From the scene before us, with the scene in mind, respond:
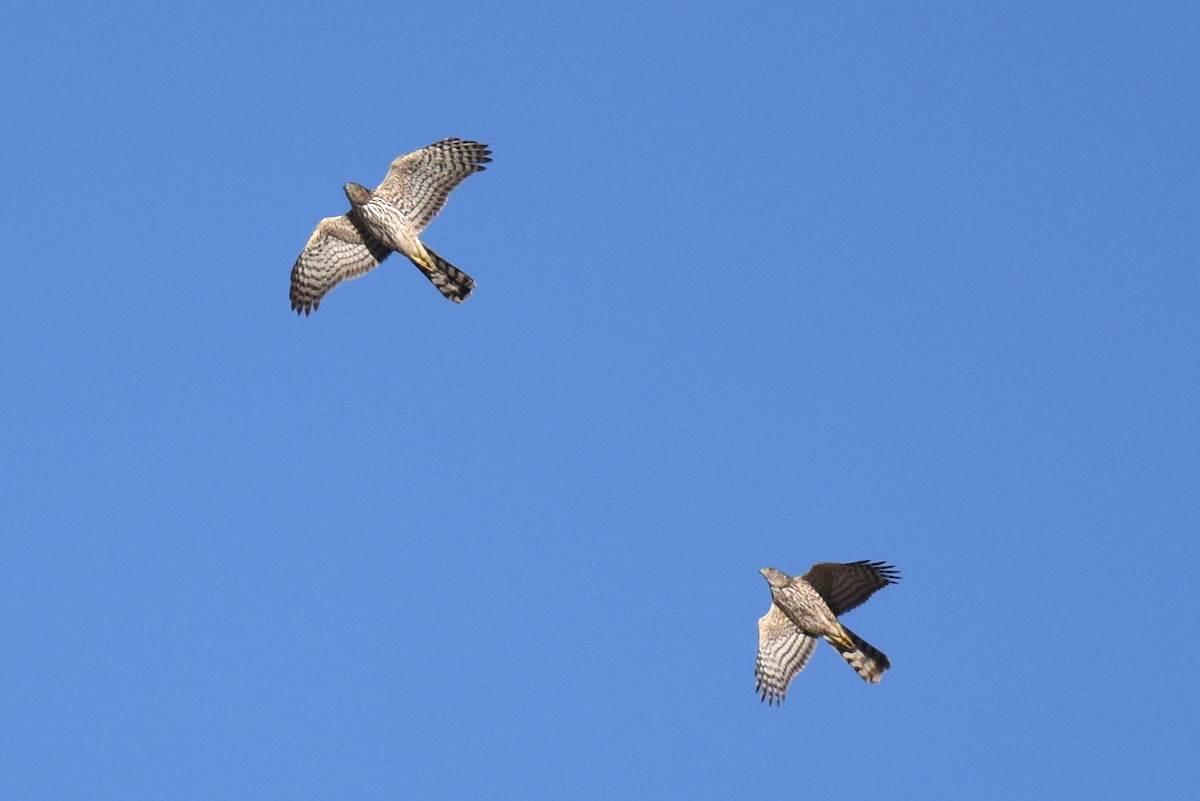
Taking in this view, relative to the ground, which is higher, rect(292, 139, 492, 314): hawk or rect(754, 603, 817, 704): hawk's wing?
rect(292, 139, 492, 314): hawk

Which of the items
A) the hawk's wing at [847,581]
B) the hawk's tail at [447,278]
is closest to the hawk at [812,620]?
the hawk's wing at [847,581]

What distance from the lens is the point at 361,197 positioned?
24.4 m

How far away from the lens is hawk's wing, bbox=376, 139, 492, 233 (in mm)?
24422

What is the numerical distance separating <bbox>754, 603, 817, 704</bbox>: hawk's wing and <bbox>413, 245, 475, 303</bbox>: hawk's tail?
5.72 metres

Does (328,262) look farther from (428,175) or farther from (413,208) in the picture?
(428,175)

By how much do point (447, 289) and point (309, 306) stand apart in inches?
82.4

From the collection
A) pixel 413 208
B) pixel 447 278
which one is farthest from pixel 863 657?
pixel 413 208

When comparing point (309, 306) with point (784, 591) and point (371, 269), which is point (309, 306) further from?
point (784, 591)

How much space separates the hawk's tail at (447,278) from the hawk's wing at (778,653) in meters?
5.72

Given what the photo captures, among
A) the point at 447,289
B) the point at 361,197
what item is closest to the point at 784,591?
the point at 447,289

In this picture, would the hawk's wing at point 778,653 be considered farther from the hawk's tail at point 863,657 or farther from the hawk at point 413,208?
the hawk at point 413,208

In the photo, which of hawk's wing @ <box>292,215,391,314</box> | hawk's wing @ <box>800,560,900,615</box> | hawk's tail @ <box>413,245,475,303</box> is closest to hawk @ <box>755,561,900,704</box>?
hawk's wing @ <box>800,560,900,615</box>

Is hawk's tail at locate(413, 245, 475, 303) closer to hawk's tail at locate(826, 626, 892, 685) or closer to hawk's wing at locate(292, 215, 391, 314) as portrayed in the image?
hawk's wing at locate(292, 215, 391, 314)

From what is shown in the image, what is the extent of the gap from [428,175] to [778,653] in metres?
7.70
